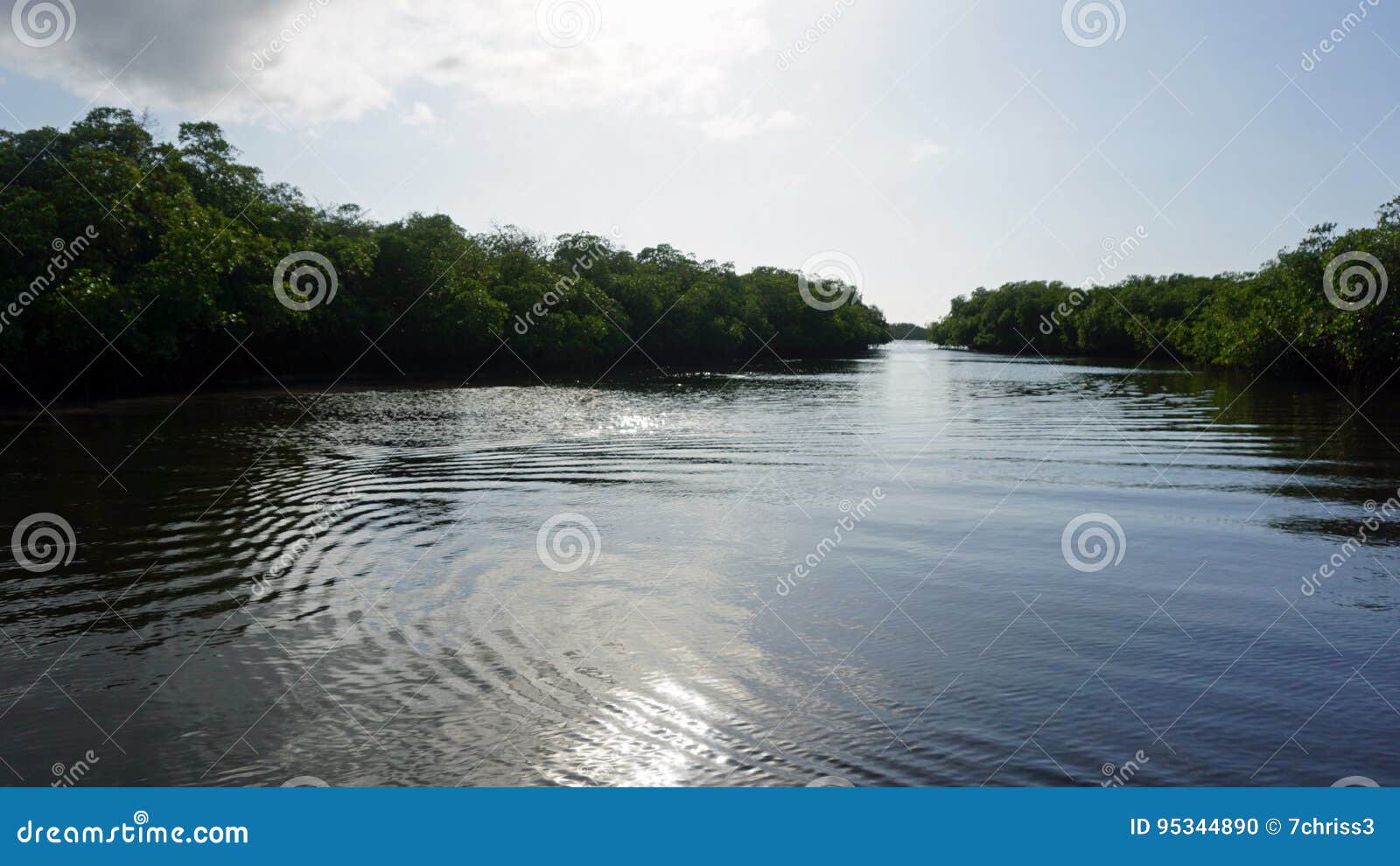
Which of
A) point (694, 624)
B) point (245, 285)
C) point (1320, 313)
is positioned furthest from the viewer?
point (1320, 313)

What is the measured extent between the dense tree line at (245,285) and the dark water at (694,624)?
19.4 meters

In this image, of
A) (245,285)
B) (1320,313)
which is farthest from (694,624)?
(1320,313)

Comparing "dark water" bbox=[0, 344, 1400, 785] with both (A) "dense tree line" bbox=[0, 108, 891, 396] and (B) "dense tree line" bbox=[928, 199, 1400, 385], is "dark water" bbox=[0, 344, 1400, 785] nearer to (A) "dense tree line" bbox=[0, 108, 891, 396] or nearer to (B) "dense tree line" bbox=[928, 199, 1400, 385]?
(A) "dense tree line" bbox=[0, 108, 891, 396]

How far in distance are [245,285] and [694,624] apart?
152ft

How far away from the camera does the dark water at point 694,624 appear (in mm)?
6223

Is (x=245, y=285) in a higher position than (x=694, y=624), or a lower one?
higher

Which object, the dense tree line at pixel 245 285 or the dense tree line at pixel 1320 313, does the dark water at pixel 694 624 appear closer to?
the dense tree line at pixel 245 285

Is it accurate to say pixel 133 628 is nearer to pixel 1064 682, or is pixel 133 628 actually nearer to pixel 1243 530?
pixel 1064 682

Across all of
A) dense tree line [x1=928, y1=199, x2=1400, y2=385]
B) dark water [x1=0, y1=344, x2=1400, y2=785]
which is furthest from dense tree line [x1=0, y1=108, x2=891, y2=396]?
dense tree line [x1=928, y1=199, x2=1400, y2=385]

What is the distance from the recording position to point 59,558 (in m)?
11.4

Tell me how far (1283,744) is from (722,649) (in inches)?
172

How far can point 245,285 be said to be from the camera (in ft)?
155

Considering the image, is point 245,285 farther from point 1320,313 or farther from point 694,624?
point 1320,313

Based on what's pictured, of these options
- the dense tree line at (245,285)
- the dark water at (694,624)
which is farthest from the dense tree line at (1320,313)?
the dense tree line at (245,285)
